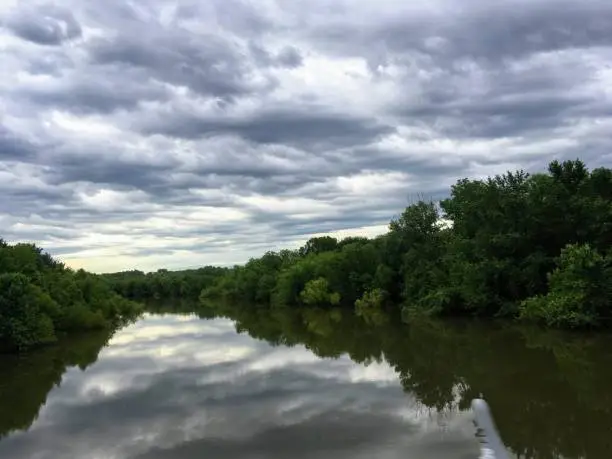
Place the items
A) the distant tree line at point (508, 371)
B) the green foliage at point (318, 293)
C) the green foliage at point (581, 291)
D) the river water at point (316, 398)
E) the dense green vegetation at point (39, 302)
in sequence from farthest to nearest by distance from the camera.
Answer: the green foliage at point (318, 293) → the dense green vegetation at point (39, 302) → the green foliage at point (581, 291) → the river water at point (316, 398) → the distant tree line at point (508, 371)

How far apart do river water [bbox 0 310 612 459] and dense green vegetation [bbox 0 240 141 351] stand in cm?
130

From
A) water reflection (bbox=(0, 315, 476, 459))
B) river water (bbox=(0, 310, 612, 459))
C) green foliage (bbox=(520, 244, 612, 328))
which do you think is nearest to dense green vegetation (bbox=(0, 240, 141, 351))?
river water (bbox=(0, 310, 612, 459))

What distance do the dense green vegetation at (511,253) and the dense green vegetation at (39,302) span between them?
22752 mm

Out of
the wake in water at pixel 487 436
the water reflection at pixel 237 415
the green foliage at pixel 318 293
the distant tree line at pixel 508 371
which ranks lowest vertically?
the distant tree line at pixel 508 371

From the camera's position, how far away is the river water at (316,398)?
12.2 meters

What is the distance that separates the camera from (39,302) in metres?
32.6

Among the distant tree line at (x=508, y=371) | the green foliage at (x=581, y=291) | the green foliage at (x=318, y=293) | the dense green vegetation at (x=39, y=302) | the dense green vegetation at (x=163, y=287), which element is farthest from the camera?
the dense green vegetation at (x=163, y=287)

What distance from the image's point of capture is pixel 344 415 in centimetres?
1465

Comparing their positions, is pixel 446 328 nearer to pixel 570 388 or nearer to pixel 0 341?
pixel 570 388

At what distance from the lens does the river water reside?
12.2 meters

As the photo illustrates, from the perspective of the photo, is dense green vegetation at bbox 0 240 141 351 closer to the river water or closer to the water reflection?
the river water

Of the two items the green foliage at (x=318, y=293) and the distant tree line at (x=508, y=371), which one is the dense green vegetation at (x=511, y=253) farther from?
the green foliage at (x=318, y=293)

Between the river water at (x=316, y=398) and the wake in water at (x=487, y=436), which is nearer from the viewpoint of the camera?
the wake in water at (x=487, y=436)

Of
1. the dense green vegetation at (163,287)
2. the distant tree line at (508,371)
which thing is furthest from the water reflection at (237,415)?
the dense green vegetation at (163,287)
